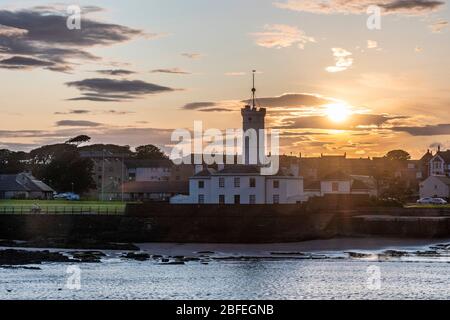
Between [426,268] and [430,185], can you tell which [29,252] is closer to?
→ [426,268]

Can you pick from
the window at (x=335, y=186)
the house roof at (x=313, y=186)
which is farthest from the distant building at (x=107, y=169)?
the window at (x=335, y=186)

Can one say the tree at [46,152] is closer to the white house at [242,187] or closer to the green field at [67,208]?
the green field at [67,208]

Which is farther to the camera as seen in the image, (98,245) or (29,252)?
(98,245)

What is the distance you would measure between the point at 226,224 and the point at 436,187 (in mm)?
55744

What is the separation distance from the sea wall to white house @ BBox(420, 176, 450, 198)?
45235 mm

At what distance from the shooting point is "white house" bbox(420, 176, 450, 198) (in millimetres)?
126000

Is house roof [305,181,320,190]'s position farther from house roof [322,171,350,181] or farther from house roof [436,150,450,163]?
house roof [436,150,450,163]

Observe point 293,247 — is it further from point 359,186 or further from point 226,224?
point 359,186

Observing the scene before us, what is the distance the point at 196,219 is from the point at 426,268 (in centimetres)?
2624

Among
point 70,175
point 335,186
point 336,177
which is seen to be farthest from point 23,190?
point 335,186

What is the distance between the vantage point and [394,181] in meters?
127

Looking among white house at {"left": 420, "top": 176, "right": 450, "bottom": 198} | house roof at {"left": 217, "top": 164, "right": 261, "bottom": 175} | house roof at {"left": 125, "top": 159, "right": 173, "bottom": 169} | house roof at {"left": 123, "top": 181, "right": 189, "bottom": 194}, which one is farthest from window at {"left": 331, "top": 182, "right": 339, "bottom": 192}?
house roof at {"left": 125, "top": 159, "right": 173, "bottom": 169}

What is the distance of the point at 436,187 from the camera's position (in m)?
127

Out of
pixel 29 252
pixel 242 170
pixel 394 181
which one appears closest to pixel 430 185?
pixel 394 181
